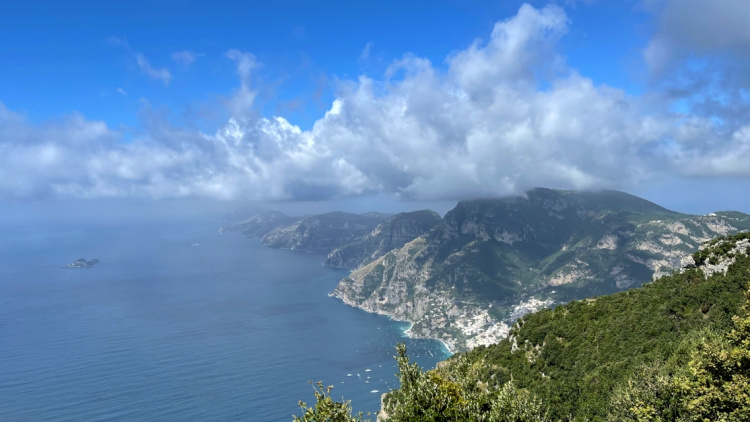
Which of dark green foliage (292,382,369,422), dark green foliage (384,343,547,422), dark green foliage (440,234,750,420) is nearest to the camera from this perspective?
dark green foliage (292,382,369,422)

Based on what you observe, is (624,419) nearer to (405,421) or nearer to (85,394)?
(405,421)

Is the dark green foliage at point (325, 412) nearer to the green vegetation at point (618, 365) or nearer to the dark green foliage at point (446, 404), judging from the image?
the green vegetation at point (618, 365)

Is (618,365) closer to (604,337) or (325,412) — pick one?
(604,337)

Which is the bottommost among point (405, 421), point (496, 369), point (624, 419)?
point (496, 369)

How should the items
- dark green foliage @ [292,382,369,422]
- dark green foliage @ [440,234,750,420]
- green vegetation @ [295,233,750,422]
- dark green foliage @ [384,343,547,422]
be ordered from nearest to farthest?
dark green foliage @ [292,382,369,422] < dark green foliage @ [384,343,547,422] < green vegetation @ [295,233,750,422] < dark green foliage @ [440,234,750,420]

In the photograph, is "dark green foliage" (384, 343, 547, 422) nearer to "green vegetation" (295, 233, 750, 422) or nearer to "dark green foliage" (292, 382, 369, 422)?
"green vegetation" (295, 233, 750, 422)

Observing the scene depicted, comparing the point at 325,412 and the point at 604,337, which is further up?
the point at 325,412

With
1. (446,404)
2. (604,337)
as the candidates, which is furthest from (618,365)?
(446,404)

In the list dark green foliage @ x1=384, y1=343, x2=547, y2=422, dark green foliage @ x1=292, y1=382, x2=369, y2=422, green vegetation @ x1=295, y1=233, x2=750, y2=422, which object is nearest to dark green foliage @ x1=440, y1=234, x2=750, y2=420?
green vegetation @ x1=295, y1=233, x2=750, y2=422

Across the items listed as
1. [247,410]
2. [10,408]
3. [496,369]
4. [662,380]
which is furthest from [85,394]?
[662,380]
